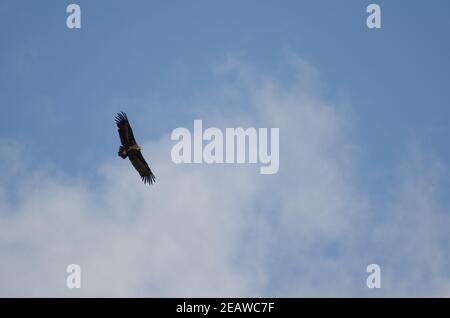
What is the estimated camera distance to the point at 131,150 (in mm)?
41188

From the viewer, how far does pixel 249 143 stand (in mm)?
46406

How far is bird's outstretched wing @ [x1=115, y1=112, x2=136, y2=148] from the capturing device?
131 feet

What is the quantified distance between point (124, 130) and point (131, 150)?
138 centimetres

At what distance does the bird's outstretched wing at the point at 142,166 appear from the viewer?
41662 millimetres

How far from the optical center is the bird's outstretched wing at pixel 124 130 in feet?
131

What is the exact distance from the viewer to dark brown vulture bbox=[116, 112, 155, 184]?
1574 inches

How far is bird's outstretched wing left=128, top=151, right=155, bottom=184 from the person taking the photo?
4166 centimetres

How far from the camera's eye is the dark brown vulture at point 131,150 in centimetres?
3997

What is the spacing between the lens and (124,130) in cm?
4028

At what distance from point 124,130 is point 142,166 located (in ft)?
9.66
